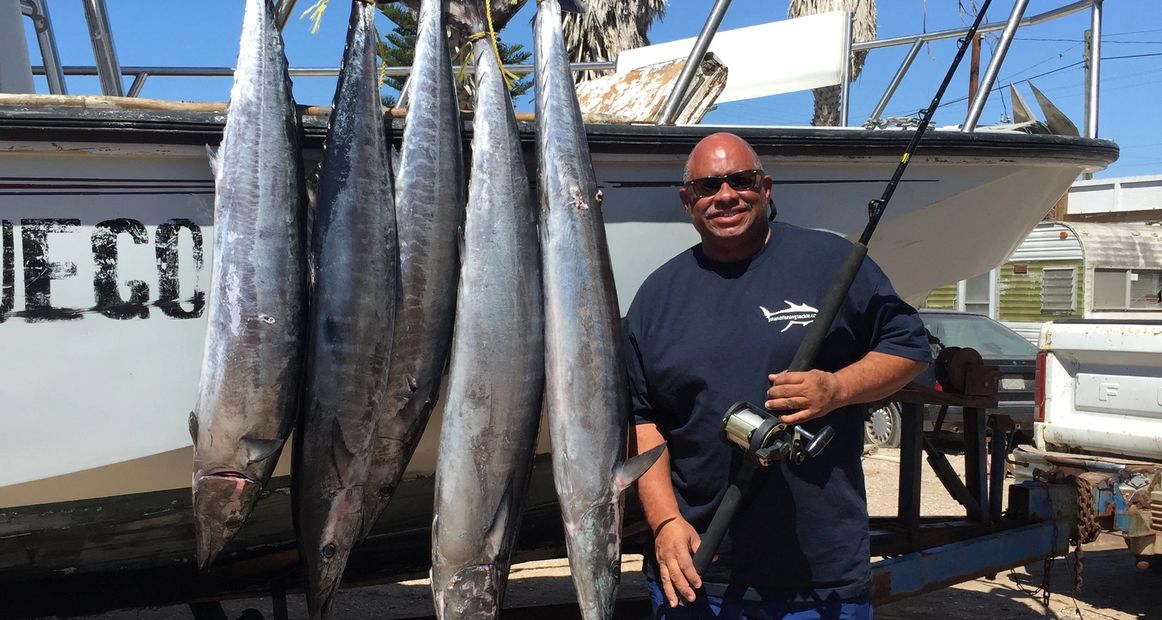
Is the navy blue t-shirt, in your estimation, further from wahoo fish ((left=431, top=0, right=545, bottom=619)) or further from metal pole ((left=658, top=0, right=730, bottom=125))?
metal pole ((left=658, top=0, right=730, bottom=125))

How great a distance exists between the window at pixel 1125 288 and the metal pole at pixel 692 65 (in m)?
9.18

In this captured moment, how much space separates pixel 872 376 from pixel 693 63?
4.44ft

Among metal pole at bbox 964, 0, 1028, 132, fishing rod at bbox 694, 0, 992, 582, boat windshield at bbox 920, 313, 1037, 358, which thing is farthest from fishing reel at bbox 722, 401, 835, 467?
boat windshield at bbox 920, 313, 1037, 358

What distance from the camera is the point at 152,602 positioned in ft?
8.89

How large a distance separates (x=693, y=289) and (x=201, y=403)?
3.80 feet

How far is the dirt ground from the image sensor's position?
4371mm

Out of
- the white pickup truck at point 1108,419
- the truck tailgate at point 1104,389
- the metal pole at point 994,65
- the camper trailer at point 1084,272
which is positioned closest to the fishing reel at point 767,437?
the metal pole at point 994,65

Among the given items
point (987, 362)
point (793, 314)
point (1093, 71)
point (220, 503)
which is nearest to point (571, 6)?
point (793, 314)

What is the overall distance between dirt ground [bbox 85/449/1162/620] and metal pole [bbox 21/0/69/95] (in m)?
2.37

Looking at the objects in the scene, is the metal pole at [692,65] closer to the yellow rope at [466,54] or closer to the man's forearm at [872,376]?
the yellow rope at [466,54]

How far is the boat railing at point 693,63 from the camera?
3.06 meters

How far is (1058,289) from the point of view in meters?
11.0

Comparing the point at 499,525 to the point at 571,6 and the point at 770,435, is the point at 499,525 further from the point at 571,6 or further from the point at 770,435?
the point at 571,6

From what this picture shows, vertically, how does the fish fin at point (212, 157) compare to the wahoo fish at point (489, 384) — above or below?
above
